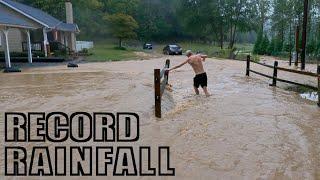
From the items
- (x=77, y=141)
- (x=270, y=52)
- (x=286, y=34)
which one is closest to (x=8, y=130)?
(x=77, y=141)

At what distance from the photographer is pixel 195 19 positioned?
6625 centimetres

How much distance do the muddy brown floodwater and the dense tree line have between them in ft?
100

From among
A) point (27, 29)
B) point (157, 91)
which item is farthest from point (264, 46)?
point (157, 91)

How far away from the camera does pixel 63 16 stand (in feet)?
166

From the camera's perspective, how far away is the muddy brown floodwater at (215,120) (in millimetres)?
5734

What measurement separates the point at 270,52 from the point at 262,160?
4228 centimetres

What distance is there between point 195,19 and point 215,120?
59.2 meters

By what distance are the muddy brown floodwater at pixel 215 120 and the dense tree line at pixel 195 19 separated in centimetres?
3060

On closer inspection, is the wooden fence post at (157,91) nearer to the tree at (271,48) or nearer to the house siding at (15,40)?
the house siding at (15,40)

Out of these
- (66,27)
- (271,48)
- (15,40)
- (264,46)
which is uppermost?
(66,27)

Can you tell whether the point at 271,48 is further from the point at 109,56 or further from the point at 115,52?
the point at 109,56

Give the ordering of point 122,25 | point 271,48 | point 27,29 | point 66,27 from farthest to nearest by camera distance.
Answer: point 122,25 → point 271,48 → point 66,27 → point 27,29

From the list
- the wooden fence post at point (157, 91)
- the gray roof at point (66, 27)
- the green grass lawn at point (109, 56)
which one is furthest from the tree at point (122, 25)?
the wooden fence post at point (157, 91)

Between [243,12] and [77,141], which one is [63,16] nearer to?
[243,12]
